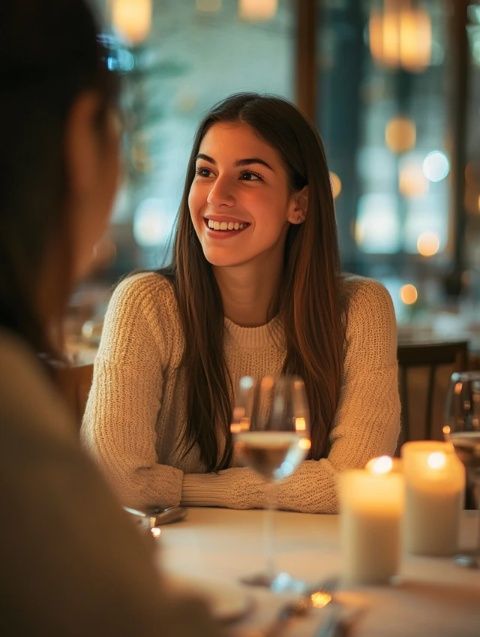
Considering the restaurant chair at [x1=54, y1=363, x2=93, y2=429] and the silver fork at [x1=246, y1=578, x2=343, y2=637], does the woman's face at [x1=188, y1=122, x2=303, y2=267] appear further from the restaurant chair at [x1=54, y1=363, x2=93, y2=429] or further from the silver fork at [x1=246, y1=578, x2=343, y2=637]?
the silver fork at [x1=246, y1=578, x2=343, y2=637]

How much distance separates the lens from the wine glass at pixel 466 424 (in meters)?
1.53

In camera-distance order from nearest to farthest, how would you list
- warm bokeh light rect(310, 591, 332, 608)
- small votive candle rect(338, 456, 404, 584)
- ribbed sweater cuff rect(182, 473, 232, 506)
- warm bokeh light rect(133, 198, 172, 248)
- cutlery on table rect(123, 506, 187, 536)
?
1. warm bokeh light rect(310, 591, 332, 608)
2. small votive candle rect(338, 456, 404, 584)
3. cutlery on table rect(123, 506, 187, 536)
4. ribbed sweater cuff rect(182, 473, 232, 506)
5. warm bokeh light rect(133, 198, 172, 248)

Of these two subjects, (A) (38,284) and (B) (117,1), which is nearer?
(A) (38,284)

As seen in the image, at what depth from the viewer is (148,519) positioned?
1646mm

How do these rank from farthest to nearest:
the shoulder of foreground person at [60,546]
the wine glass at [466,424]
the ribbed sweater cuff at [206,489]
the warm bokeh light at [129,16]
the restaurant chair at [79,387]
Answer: the warm bokeh light at [129,16]
the restaurant chair at [79,387]
the ribbed sweater cuff at [206,489]
the wine glass at [466,424]
the shoulder of foreground person at [60,546]

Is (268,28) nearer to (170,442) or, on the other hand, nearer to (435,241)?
(435,241)

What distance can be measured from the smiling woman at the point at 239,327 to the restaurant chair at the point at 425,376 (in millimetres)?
384

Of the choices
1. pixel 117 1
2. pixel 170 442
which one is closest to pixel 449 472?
pixel 170 442

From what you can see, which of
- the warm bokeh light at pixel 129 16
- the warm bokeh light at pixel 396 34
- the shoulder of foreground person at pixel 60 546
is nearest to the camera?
the shoulder of foreground person at pixel 60 546

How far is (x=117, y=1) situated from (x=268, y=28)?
113 centimetres

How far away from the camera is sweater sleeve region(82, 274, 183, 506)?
2.00 m

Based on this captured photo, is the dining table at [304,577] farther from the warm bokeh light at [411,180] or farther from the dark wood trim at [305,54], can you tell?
the warm bokeh light at [411,180]

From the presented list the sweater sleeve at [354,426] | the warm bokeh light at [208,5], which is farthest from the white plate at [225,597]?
the warm bokeh light at [208,5]

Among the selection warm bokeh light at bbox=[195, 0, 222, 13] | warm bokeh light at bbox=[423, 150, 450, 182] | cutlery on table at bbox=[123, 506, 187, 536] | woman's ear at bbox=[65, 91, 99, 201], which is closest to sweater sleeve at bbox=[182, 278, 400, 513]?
cutlery on table at bbox=[123, 506, 187, 536]
